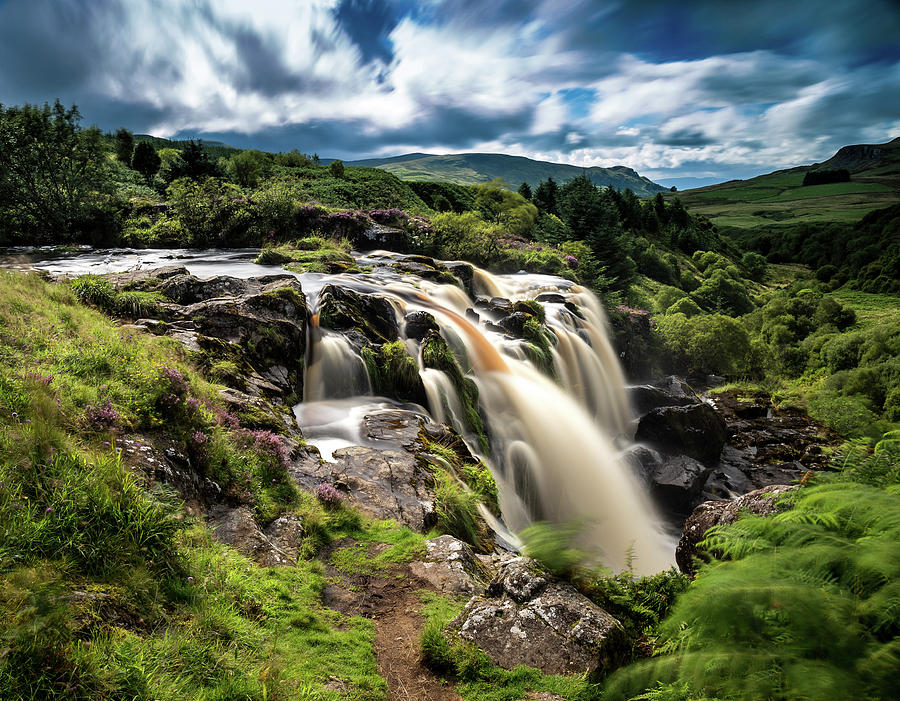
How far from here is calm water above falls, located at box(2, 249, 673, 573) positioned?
11.2 metres

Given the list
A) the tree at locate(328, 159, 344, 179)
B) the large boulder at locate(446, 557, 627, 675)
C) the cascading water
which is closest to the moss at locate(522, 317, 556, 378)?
the cascading water

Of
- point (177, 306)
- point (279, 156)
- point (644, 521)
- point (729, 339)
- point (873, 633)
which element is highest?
point (279, 156)

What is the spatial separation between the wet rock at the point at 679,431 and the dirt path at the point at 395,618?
46.0 ft

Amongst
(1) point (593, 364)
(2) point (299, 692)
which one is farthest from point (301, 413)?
(1) point (593, 364)

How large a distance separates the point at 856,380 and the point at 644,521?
19.4m

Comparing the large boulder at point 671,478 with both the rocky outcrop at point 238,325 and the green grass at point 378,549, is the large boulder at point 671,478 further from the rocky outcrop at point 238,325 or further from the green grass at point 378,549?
the rocky outcrop at point 238,325

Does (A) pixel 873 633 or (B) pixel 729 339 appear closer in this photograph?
(A) pixel 873 633

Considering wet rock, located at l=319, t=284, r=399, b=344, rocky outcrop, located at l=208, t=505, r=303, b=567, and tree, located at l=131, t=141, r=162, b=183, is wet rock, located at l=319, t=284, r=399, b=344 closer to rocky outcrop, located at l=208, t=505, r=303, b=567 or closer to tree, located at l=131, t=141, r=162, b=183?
rocky outcrop, located at l=208, t=505, r=303, b=567

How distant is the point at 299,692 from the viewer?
10.00 feet

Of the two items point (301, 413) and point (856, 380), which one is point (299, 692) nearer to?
point (301, 413)

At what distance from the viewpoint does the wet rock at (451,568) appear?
17.0 ft

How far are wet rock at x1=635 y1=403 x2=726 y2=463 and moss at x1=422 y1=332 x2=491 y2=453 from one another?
7.89 metres

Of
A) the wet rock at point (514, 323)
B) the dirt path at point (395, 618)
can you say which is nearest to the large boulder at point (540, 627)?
the dirt path at point (395, 618)

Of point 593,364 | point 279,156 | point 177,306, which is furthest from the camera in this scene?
point 279,156
